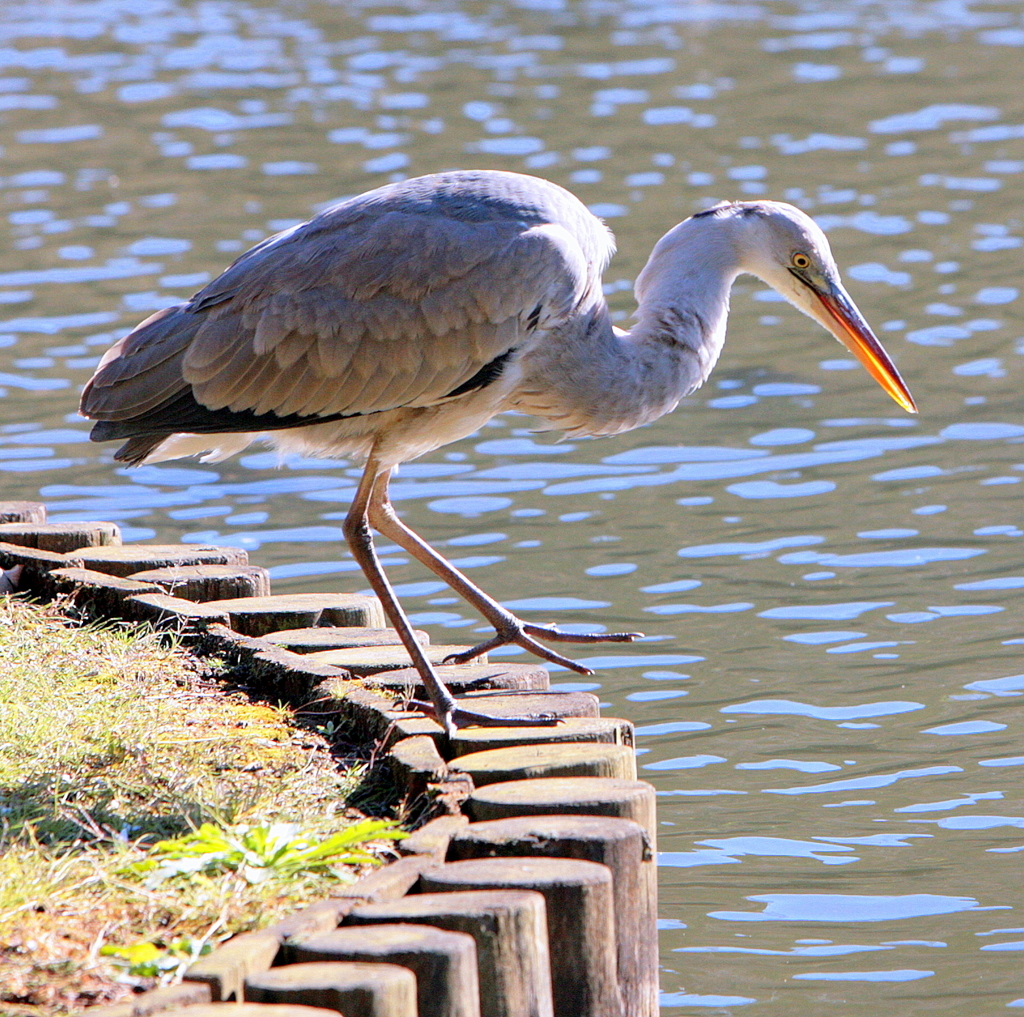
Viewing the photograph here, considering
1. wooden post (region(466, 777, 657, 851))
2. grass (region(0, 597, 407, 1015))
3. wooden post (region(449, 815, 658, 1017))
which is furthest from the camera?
wooden post (region(466, 777, 657, 851))

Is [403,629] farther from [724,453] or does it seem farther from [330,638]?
[724,453]

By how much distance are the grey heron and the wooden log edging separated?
38 cm

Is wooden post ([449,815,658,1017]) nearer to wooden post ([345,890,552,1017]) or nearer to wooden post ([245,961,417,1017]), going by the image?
wooden post ([345,890,552,1017])

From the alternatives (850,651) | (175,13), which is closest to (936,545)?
(850,651)

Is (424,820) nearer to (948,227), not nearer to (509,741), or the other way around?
(509,741)

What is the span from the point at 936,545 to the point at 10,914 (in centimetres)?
558

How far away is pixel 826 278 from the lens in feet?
19.4

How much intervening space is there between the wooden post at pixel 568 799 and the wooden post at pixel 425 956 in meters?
0.65

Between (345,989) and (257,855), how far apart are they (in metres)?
0.64

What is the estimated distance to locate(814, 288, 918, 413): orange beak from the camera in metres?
5.96

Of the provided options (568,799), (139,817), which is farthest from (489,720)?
(139,817)

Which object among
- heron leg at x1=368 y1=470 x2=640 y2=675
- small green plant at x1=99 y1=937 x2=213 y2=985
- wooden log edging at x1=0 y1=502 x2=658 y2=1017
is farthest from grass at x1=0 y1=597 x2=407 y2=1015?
heron leg at x1=368 y1=470 x2=640 y2=675

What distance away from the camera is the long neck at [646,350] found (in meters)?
5.58

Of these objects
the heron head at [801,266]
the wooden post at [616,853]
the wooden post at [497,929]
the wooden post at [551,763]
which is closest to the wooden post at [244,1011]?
the wooden post at [497,929]
